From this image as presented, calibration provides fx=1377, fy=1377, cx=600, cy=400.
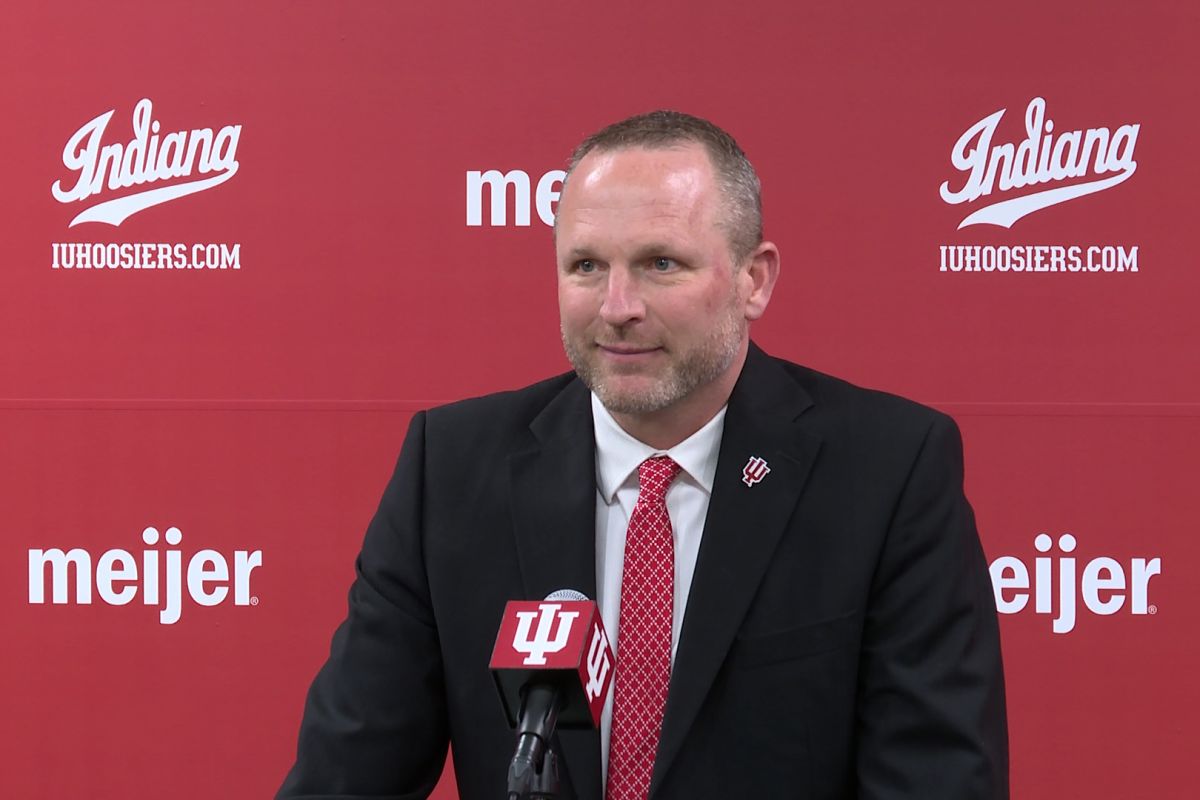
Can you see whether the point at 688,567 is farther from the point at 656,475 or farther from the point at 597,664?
the point at 597,664

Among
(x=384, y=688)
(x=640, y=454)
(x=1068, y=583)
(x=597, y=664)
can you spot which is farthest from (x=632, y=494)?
(x=1068, y=583)

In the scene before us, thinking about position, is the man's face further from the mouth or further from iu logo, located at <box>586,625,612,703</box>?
iu logo, located at <box>586,625,612,703</box>

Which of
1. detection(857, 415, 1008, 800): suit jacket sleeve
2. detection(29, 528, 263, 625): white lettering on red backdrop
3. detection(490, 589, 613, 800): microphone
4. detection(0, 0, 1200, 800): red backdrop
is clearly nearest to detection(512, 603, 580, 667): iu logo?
detection(490, 589, 613, 800): microphone

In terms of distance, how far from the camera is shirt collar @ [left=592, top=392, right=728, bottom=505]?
1428mm

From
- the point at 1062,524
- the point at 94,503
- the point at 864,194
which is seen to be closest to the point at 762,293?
the point at 864,194

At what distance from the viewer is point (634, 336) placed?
1.30 meters

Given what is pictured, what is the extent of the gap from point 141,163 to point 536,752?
1.90 meters

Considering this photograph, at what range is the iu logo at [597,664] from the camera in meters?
0.98

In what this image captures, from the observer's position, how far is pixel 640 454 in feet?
4.71

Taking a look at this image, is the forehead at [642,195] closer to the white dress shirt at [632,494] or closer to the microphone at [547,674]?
the white dress shirt at [632,494]

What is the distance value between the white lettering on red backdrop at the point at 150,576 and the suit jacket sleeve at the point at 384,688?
44.6 inches

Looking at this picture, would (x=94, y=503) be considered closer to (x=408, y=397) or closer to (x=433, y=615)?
(x=408, y=397)

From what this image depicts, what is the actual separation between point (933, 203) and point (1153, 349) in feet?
1.50

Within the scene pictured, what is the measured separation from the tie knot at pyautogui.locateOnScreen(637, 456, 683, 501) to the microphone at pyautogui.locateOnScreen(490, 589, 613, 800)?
15.0 inches
